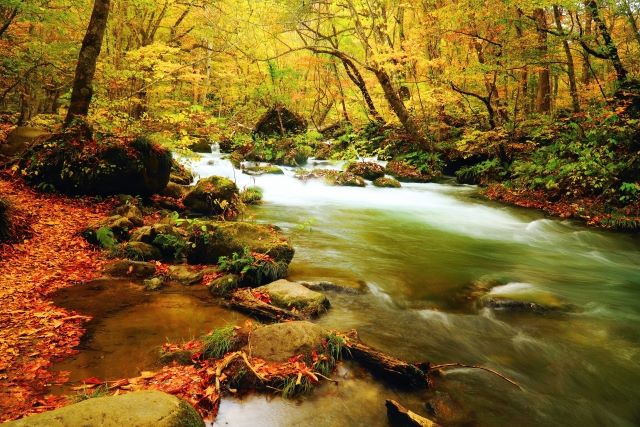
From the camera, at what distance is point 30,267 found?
5.70 metres

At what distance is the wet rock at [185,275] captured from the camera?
6.04 m

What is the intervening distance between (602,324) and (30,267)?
26.9ft

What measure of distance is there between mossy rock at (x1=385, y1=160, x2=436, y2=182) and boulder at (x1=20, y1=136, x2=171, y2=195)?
11139 mm

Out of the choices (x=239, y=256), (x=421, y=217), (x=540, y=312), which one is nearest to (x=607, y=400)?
(x=540, y=312)

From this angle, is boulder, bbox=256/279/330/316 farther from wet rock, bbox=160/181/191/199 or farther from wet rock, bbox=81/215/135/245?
wet rock, bbox=160/181/191/199

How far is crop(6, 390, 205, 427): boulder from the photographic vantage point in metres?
2.23

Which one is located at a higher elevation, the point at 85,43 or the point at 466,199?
the point at 85,43

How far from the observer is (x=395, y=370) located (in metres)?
3.90

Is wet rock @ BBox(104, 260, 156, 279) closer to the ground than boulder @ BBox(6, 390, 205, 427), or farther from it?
closer to the ground

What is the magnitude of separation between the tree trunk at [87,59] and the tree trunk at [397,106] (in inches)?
397

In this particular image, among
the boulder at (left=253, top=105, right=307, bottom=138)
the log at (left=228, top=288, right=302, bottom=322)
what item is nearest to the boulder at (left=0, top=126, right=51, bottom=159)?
the log at (left=228, top=288, right=302, bottom=322)

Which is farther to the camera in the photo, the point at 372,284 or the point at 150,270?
the point at 372,284

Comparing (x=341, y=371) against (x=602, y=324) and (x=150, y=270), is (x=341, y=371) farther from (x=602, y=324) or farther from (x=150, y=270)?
(x=602, y=324)

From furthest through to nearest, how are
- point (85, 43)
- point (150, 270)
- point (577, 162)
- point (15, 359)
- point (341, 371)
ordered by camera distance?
point (577, 162), point (85, 43), point (150, 270), point (341, 371), point (15, 359)
